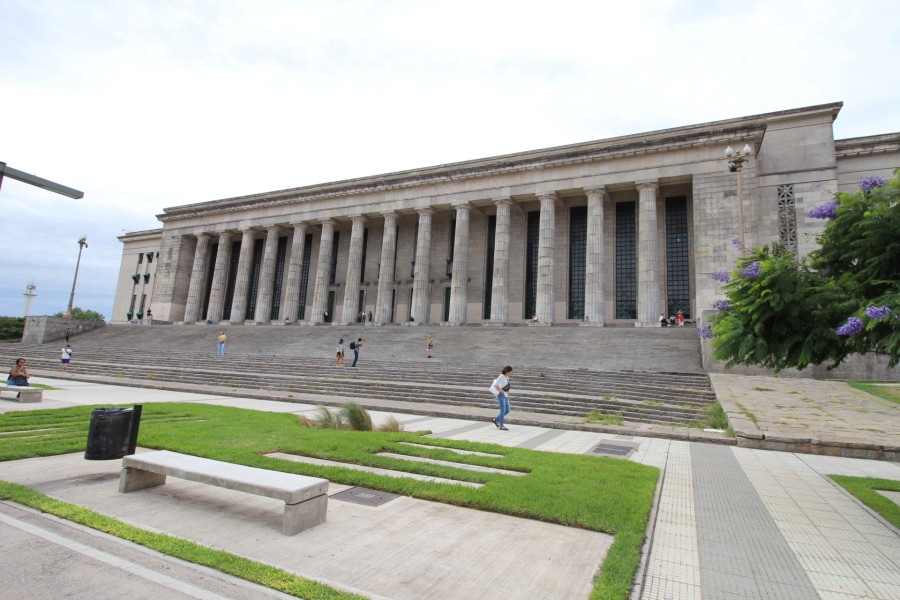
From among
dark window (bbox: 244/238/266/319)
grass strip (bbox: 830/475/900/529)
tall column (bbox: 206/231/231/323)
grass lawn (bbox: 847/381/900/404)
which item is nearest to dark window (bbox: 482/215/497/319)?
grass lawn (bbox: 847/381/900/404)

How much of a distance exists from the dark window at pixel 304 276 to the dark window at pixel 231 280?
282 inches

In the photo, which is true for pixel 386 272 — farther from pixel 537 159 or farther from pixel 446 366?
pixel 446 366

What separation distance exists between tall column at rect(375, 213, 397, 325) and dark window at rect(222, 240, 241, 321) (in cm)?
1863

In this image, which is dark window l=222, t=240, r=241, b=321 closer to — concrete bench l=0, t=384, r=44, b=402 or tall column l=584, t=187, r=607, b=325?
tall column l=584, t=187, r=607, b=325

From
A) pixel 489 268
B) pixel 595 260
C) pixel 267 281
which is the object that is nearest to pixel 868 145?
pixel 595 260

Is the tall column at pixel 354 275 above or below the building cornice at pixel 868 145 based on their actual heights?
below

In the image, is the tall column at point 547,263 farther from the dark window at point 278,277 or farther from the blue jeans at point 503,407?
the dark window at point 278,277

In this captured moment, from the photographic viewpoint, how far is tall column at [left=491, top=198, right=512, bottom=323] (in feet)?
111

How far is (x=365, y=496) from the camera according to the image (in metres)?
5.72

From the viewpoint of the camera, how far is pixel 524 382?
721 inches

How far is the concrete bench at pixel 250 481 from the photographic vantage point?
4.43 meters

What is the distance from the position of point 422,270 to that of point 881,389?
28.1 meters

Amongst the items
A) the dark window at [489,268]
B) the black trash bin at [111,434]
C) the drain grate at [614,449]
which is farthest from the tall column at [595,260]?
the black trash bin at [111,434]

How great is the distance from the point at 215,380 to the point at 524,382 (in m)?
13.3
